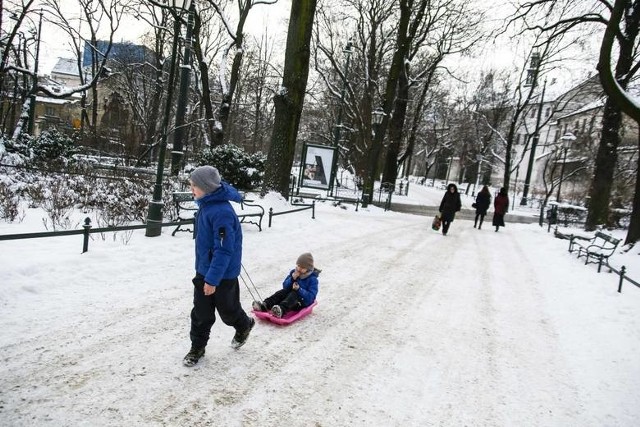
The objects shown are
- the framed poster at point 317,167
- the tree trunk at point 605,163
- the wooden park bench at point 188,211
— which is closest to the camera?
the wooden park bench at point 188,211

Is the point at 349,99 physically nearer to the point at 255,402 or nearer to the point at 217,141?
the point at 217,141

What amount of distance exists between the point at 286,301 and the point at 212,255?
1628 mm

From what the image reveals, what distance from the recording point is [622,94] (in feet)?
32.6

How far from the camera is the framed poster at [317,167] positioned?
18.5m

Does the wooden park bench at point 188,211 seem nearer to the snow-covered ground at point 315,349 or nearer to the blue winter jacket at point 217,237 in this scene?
the snow-covered ground at point 315,349

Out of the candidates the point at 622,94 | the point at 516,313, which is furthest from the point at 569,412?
the point at 622,94

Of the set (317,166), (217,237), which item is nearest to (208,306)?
(217,237)

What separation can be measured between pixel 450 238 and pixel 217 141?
12630 mm

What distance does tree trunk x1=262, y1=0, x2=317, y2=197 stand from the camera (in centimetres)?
1270

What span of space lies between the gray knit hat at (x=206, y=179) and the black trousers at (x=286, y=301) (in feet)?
6.39

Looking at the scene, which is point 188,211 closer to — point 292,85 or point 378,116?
point 292,85

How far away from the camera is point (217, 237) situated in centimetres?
363

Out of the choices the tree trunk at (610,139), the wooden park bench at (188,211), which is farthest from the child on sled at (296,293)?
the tree trunk at (610,139)

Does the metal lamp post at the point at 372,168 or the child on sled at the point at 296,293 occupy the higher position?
the metal lamp post at the point at 372,168
